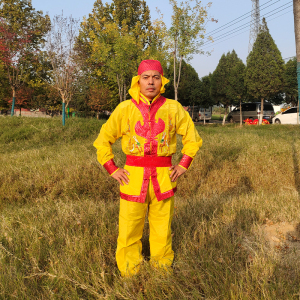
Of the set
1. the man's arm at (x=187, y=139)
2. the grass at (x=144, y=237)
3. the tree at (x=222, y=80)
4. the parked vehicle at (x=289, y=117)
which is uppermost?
the tree at (x=222, y=80)

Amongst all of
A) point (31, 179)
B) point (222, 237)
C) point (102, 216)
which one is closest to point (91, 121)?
point (31, 179)

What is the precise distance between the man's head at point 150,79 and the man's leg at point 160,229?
764 millimetres

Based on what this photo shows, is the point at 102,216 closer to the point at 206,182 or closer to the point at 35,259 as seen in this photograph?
the point at 35,259

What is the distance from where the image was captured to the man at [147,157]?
232 centimetres

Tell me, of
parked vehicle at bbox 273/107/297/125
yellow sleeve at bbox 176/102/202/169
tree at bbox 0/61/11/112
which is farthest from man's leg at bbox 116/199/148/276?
parked vehicle at bbox 273/107/297/125

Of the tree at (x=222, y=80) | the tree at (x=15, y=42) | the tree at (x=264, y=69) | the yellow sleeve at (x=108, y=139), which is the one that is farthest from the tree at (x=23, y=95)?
the yellow sleeve at (x=108, y=139)

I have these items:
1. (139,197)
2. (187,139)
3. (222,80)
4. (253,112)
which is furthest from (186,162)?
(253,112)

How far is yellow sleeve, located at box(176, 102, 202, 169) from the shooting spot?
2.40 metres

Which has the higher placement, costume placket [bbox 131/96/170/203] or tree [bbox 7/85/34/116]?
tree [bbox 7/85/34/116]

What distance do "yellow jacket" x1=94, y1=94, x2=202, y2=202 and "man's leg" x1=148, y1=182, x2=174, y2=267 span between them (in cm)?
10

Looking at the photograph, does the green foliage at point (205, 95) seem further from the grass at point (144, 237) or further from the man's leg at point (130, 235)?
the man's leg at point (130, 235)

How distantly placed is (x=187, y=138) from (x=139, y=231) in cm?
90

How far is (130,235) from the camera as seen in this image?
2383 mm

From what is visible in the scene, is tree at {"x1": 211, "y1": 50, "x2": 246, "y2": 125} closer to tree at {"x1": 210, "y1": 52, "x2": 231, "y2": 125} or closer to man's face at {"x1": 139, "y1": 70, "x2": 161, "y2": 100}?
tree at {"x1": 210, "y1": 52, "x2": 231, "y2": 125}
